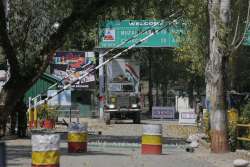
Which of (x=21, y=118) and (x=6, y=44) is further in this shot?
(x=21, y=118)

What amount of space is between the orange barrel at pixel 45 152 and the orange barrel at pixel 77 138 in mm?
7005

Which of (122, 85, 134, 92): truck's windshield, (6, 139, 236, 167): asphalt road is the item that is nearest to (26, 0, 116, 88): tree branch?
(6, 139, 236, 167): asphalt road

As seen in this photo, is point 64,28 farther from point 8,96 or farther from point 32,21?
point 32,21

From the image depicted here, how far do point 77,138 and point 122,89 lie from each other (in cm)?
2793

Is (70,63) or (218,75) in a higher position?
(70,63)

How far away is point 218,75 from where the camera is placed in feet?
71.5

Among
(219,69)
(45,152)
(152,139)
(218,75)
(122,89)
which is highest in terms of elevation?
(122,89)

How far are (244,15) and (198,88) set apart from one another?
47719mm

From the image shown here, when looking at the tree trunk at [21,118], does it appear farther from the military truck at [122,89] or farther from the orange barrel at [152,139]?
the military truck at [122,89]

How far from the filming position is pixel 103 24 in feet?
89.1

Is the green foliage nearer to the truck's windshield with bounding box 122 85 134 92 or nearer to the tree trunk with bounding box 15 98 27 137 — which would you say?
the tree trunk with bounding box 15 98 27 137

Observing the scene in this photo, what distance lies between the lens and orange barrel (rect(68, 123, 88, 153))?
2083 centimetres

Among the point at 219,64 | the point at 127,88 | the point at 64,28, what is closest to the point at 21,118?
the point at 64,28

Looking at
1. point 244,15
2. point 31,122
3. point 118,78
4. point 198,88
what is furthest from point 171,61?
point 244,15
